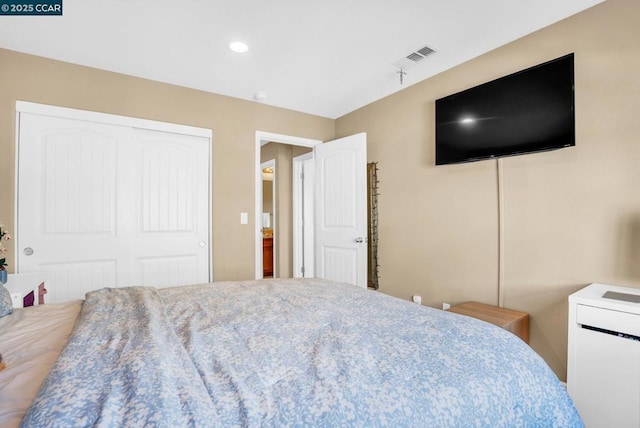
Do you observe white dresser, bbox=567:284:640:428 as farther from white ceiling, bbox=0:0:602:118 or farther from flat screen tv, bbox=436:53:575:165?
white ceiling, bbox=0:0:602:118

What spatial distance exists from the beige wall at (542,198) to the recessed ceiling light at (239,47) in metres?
1.62

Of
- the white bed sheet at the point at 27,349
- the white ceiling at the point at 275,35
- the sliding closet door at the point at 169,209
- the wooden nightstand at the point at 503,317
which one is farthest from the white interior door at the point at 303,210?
the white bed sheet at the point at 27,349

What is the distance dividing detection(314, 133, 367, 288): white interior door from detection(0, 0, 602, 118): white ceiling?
2.64ft

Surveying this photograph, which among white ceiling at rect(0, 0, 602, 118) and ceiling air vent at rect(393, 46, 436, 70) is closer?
white ceiling at rect(0, 0, 602, 118)

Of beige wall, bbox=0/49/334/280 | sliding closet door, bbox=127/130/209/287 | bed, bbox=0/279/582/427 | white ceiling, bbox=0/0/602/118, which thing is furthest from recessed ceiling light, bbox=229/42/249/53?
bed, bbox=0/279/582/427

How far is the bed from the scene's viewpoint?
651 mm

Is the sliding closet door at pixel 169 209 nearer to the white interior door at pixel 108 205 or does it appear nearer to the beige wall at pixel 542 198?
the white interior door at pixel 108 205

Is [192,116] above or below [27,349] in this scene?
above

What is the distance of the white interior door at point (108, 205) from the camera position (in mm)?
2484

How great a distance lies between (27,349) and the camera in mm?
992

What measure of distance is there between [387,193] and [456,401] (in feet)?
8.95

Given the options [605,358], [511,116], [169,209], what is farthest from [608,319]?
[169,209]

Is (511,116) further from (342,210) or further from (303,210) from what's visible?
(303,210)

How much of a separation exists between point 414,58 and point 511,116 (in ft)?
2.90
